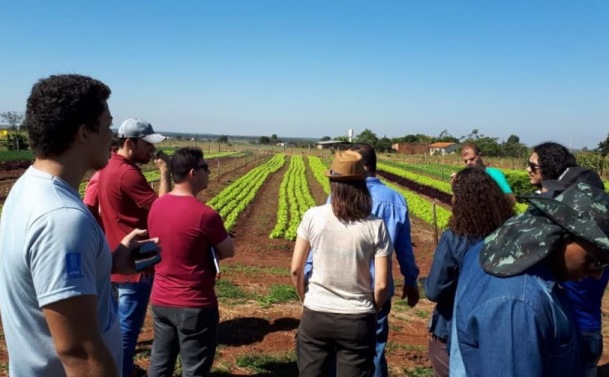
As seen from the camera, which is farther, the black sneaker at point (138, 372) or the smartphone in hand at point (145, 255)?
the black sneaker at point (138, 372)

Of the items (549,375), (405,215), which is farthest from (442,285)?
(549,375)

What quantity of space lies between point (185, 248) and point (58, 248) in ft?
5.45

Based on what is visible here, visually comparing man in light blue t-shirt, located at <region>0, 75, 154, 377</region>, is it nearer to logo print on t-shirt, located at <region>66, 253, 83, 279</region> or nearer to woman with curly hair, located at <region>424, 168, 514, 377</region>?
logo print on t-shirt, located at <region>66, 253, 83, 279</region>

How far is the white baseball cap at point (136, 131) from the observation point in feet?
12.3

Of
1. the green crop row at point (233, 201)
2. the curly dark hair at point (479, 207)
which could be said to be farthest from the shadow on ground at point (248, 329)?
the green crop row at point (233, 201)

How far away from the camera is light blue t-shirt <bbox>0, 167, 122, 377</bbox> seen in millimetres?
1584

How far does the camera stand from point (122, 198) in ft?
12.1

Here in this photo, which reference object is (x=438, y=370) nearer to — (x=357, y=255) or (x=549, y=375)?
(x=357, y=255)

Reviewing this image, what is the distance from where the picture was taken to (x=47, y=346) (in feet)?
5.68

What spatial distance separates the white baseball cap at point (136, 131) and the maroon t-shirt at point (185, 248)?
2.29 feet

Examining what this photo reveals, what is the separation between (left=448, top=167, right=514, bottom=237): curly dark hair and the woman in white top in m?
0.49

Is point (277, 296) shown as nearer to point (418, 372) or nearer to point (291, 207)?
point (418, 372)

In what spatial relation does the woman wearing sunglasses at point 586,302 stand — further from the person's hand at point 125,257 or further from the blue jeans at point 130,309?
the blue jeans at point 130,309

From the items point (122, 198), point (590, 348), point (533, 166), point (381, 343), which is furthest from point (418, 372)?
point (122, 198)
